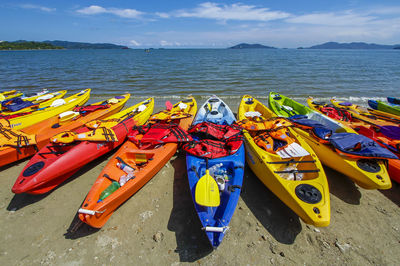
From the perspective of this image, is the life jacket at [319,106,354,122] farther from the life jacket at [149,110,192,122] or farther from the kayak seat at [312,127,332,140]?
the life jacket at [149,110,192,122]

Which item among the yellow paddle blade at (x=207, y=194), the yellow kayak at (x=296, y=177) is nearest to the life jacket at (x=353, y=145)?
the yellow kayak at (x=296, y=177)

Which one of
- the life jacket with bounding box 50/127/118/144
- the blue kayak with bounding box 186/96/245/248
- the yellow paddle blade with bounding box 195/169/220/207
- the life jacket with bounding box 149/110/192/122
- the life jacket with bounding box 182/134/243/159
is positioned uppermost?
the life jacket with bounding box 149/110/192/122

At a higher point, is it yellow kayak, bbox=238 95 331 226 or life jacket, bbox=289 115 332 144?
life jacket, bbox=289 115 332 144

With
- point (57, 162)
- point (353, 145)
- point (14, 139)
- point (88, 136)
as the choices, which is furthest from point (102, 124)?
point (353, 145)

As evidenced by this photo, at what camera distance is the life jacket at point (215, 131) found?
4.90 meters

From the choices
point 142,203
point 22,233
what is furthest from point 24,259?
point 142,203

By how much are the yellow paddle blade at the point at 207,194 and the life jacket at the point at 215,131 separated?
5.97 feet

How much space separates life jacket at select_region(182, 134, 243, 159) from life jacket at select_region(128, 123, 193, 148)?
421 millimetres

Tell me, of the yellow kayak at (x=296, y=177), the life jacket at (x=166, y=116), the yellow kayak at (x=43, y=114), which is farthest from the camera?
the yellow kayak at (x=43, y=114)

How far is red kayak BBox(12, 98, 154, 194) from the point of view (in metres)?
3.52

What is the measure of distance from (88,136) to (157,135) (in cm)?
172

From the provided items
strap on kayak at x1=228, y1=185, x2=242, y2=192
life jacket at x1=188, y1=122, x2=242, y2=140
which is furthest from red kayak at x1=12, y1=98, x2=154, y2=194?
strap on kayak at x1=228, y1=185, x2=242, y2=192

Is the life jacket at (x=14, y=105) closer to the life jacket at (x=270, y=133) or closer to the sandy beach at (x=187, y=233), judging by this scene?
the sandy beach at (x=187, y=233)

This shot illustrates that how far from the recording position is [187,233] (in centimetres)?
306
